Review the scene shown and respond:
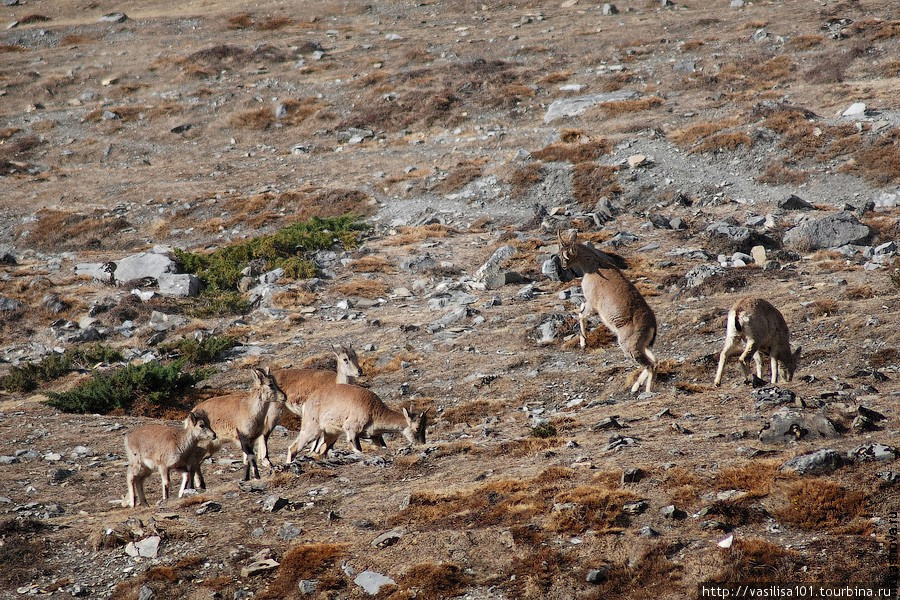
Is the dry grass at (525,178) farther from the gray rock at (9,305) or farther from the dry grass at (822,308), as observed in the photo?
the gray rock at (9,305)

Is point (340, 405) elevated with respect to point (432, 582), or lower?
lower

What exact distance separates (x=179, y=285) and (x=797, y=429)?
73.5 feet

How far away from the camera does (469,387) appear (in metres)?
19.0

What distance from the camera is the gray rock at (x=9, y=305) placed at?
91.8ft

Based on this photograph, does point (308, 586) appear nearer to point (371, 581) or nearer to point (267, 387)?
point (371, 581)

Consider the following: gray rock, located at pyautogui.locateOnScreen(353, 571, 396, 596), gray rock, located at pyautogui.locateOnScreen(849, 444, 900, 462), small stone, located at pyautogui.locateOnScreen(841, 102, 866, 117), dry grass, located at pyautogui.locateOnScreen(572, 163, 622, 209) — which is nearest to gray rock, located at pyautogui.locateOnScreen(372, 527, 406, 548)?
gray rock, located at pyautogui.locateOnScreen(353, 571, 396, 596)

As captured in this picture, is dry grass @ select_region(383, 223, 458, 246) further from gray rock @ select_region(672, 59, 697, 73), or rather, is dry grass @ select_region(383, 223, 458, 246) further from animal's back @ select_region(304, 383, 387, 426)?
gray rock @ select_region(672, 59, 697, 73)

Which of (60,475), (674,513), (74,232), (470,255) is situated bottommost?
(74,232)

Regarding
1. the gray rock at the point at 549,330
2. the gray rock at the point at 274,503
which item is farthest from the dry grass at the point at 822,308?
the gray rock at the point at 274,503

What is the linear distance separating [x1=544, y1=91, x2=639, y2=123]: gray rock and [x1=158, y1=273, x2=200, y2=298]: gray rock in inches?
834

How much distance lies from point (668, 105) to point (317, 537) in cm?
3614

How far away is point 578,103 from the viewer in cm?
4434

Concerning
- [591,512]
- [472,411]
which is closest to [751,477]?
[591,512]

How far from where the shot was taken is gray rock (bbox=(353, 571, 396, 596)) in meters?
9.44
